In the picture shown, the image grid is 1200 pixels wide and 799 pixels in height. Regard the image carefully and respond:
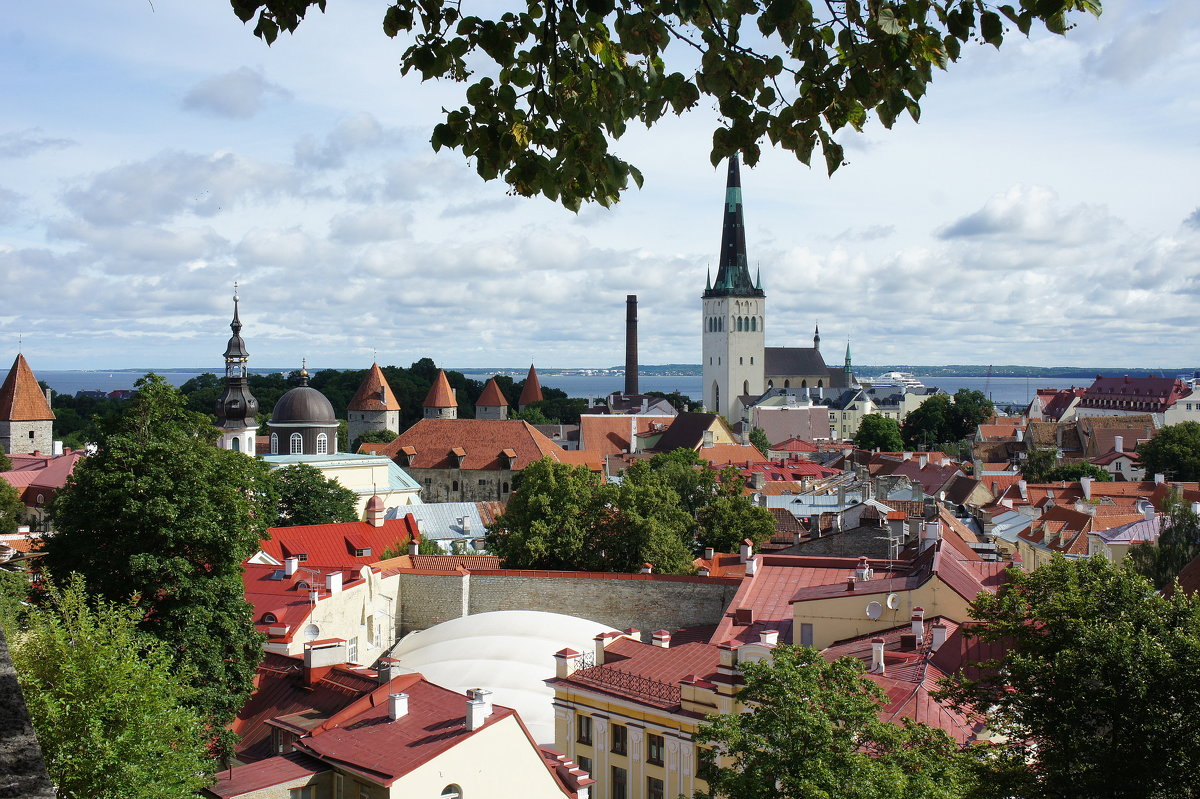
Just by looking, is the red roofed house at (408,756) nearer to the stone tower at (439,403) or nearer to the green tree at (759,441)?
the stone tower at (439,403)

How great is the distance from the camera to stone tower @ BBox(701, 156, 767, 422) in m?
114

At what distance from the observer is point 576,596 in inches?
1008

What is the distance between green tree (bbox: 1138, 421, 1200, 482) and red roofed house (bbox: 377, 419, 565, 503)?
29.3m

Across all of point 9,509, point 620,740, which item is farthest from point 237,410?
point 620,740

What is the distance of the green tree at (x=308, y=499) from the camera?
127 feet

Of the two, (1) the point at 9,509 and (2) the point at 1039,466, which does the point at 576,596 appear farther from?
(2) the point at 1039,466

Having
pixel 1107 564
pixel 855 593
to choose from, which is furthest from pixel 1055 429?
pixel 1107 564

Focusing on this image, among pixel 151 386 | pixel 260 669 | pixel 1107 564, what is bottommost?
pixel 260 669

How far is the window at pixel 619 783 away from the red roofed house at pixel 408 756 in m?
1.41

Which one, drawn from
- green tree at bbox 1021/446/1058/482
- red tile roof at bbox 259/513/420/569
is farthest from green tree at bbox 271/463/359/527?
green tree at bbox 1021/446/1058/482

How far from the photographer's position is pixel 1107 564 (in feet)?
37.6

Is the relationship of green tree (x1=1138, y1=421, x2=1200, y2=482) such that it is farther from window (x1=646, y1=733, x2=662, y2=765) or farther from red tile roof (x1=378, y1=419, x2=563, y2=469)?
window (x1=646, y1=733, x2=662, y2=765)

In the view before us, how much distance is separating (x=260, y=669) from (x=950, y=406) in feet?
288

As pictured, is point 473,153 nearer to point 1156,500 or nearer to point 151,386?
point 151,386
